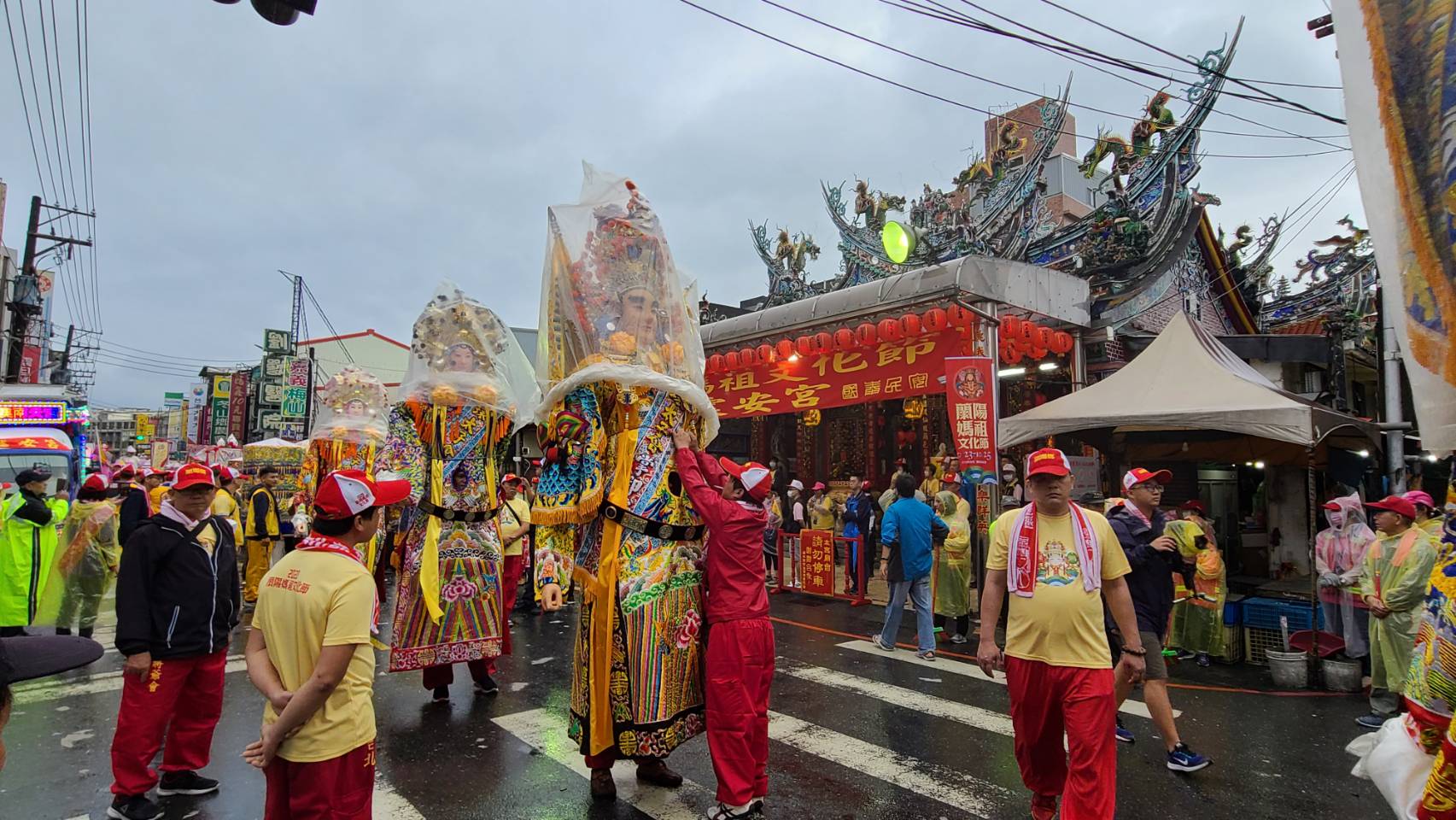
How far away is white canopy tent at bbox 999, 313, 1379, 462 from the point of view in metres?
7.10

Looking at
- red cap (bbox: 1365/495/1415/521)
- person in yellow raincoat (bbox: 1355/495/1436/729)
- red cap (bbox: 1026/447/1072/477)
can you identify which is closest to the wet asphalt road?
person in yellow raincoat (bbox: 1355/495/1436/729)

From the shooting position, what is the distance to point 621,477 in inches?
149

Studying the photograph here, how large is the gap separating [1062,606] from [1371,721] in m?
3.96

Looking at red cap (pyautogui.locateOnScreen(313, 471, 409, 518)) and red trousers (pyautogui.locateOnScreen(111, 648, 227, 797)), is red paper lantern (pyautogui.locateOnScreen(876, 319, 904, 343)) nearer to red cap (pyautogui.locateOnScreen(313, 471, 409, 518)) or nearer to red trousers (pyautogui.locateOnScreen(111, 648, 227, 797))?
red trousers (pyautogui.locateOnScreen(111, 648, 227, 797))

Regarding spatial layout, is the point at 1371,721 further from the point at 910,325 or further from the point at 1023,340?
the point at 910,325

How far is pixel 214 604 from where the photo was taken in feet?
13.1

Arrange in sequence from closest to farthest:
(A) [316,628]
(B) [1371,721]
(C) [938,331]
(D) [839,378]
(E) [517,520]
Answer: (A) [316,628] < (B) [1371,721] < (E) [517,520] < (C) [938,331] < (D) [839,378]

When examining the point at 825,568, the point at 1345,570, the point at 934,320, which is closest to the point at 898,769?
the point at 1345,570

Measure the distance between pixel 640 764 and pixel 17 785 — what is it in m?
3.47

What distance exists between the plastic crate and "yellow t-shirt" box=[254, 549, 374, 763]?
7.82 meters

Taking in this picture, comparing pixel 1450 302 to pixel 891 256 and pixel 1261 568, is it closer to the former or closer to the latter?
pixel 1261 568

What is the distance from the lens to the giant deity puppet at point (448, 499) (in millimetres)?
5355

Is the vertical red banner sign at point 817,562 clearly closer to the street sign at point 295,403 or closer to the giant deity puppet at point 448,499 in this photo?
the giant deity puppet at point 448,499

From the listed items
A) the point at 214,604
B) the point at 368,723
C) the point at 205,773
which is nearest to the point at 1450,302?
the point at 368,723
